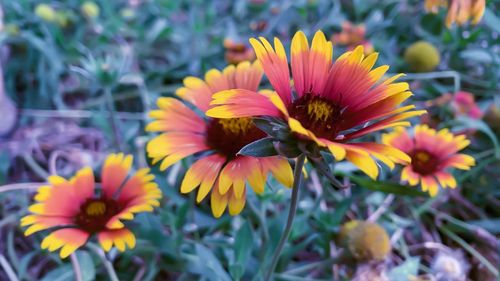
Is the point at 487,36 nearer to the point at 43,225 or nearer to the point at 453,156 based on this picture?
the point at 453,156

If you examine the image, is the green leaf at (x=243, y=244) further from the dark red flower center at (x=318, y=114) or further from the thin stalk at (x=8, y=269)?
the thin stalk at (x=8, y=269)

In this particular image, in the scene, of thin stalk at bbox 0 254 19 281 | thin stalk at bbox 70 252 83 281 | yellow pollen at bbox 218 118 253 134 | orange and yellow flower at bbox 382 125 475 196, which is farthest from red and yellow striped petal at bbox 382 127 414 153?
thin stalk at bbox 0 254 19 281

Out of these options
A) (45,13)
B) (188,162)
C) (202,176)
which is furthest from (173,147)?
(45,13)

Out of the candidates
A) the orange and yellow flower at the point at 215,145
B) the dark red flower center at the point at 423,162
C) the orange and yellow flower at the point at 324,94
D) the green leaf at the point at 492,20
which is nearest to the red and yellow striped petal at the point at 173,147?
the orange and yellow flower at the point at 215,145

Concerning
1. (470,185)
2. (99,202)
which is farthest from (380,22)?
(99,202)

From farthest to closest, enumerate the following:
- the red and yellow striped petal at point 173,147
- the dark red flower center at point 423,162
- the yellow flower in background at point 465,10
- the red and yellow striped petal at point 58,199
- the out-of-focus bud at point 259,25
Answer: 1. the out-of-focus bud at point 259,25
2. the yellow flower in background at point 465,10
3. the dark red flower center at point 423,162
4. the red and yellow striped petal at point 58,199
5. the red and yellow striped petal at point 173,147

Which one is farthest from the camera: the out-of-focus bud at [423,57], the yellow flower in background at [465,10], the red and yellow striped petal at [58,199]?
the out-of-focus bud at [423,57]

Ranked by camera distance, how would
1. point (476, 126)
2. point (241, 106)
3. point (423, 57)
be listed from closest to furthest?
point (241, 106) < point (476, 126) < point (423, 57)

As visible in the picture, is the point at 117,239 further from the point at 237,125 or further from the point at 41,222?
the point at 237,125
